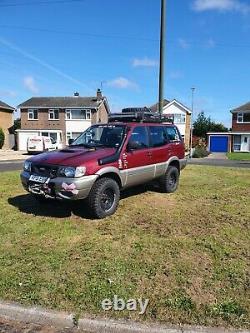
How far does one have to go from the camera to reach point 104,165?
665cm

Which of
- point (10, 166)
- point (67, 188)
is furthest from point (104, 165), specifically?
point (10, 166)

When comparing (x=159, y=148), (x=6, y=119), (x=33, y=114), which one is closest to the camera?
(x=159, y=148)

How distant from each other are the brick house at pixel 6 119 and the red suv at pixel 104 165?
38.8 m

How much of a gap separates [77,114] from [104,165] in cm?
4036

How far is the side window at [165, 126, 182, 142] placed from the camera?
355 inches

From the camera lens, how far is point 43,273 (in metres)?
4.46

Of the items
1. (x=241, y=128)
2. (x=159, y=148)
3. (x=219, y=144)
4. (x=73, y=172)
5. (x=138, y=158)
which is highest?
(x=241, y=128)

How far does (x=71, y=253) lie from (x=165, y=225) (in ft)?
6.30

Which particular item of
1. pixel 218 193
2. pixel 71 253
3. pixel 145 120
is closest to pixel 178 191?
pixel 218 193

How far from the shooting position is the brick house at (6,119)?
45062 mm

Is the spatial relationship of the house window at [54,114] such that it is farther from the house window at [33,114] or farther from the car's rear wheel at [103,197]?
the car's rear wheel at [103,197]

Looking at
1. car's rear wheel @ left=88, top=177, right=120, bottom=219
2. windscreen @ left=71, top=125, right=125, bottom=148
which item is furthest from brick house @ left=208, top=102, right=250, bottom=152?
car's rear wheel @ left=88, top=177, right=120, bottom=219

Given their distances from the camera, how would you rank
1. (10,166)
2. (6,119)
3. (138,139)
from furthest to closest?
(6,119), (10,166), (138,139)

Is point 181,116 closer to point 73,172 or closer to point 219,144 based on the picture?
point 219,144
